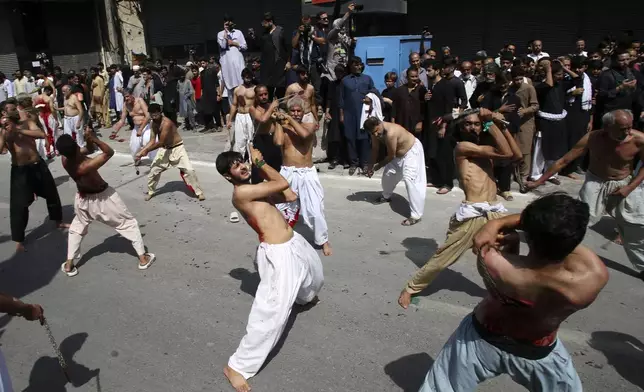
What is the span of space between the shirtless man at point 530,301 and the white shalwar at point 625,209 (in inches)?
114

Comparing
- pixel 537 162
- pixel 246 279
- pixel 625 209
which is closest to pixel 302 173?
pixel 246 279

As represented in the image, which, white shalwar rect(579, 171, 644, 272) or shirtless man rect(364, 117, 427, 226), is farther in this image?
shirtless man rect(364, 117, 427, 226)

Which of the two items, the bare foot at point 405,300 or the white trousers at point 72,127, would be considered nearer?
the bare foot at point 405,300

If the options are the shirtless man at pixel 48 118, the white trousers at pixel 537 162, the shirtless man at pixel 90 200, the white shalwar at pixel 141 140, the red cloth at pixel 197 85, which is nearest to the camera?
the shirtless man at pixel 90 200

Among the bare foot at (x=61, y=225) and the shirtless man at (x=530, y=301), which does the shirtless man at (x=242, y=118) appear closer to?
the bare foot at (x=61, y=225)

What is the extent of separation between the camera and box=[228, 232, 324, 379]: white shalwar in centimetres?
352

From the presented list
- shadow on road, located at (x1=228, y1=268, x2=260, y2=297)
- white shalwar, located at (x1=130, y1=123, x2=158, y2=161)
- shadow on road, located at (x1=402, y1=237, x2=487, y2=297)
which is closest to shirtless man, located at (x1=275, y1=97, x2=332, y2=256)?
shadow on road, located at (x1=228, y1=268, x2=260, y2=297)

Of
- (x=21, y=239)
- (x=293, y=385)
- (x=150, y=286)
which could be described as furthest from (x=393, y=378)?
(x=21, y=239)

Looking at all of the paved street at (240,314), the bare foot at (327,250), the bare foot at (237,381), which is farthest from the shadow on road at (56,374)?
the bare foot at (327,250)

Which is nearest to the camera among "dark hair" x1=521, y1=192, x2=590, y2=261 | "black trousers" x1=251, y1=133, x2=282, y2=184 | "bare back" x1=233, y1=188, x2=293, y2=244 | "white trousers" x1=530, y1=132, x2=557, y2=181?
"dark hair" x1=521, y1=192, x2=590, y2=261

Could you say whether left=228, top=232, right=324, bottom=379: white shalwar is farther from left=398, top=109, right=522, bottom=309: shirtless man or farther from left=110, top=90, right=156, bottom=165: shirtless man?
left=110, top=90, right=156, bottom=165: shirtless man

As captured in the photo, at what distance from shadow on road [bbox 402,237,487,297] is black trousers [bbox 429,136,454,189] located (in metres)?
2.03

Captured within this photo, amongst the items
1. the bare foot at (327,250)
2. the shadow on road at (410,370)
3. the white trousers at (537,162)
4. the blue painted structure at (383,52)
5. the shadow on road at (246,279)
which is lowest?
the shadow on road at (410,370)

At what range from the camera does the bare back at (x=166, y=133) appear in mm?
7543
